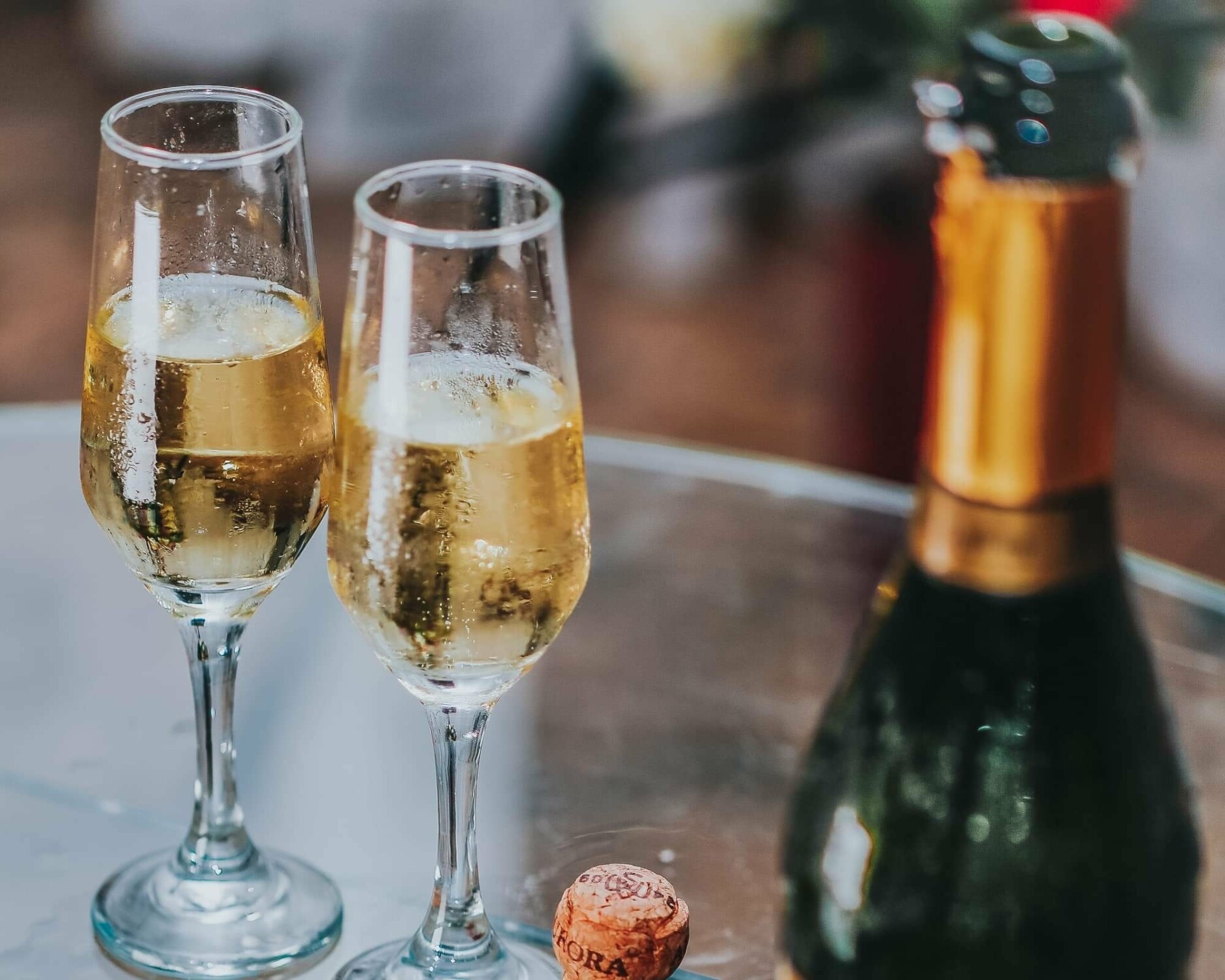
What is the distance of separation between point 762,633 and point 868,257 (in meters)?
1.71

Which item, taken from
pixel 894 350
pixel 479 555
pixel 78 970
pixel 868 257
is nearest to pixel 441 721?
pixel 479 555

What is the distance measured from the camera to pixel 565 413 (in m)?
0.58

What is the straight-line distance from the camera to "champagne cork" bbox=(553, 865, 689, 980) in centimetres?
60

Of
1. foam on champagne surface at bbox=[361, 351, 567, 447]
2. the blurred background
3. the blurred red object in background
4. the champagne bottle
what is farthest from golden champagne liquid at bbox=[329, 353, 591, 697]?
the blurred background

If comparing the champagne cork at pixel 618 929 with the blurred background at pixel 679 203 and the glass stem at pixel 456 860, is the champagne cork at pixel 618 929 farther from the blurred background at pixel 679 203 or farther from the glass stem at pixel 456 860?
the blurred background at pixel 679 203

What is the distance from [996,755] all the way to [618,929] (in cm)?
14

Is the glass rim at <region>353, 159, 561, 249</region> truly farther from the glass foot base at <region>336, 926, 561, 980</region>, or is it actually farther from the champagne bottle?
the glass foot base at <region>336, 926, 561, 980</region>

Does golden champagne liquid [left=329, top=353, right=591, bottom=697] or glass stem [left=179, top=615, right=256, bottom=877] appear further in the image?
glass stem [left=179, top=615, right=256, bottom=877]

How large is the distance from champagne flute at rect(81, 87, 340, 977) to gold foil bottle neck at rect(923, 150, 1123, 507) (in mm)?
256

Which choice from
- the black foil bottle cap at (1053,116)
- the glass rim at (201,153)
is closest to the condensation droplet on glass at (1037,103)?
the black foil bottle cap at (1053,116)

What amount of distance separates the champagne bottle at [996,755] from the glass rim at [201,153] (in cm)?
27

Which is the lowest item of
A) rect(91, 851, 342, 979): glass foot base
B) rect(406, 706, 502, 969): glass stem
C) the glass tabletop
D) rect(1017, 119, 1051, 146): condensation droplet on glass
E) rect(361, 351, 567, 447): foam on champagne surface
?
the glass tabletop

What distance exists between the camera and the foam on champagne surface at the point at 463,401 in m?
0.57

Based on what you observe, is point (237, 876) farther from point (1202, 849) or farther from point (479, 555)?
point (1202, 849)
